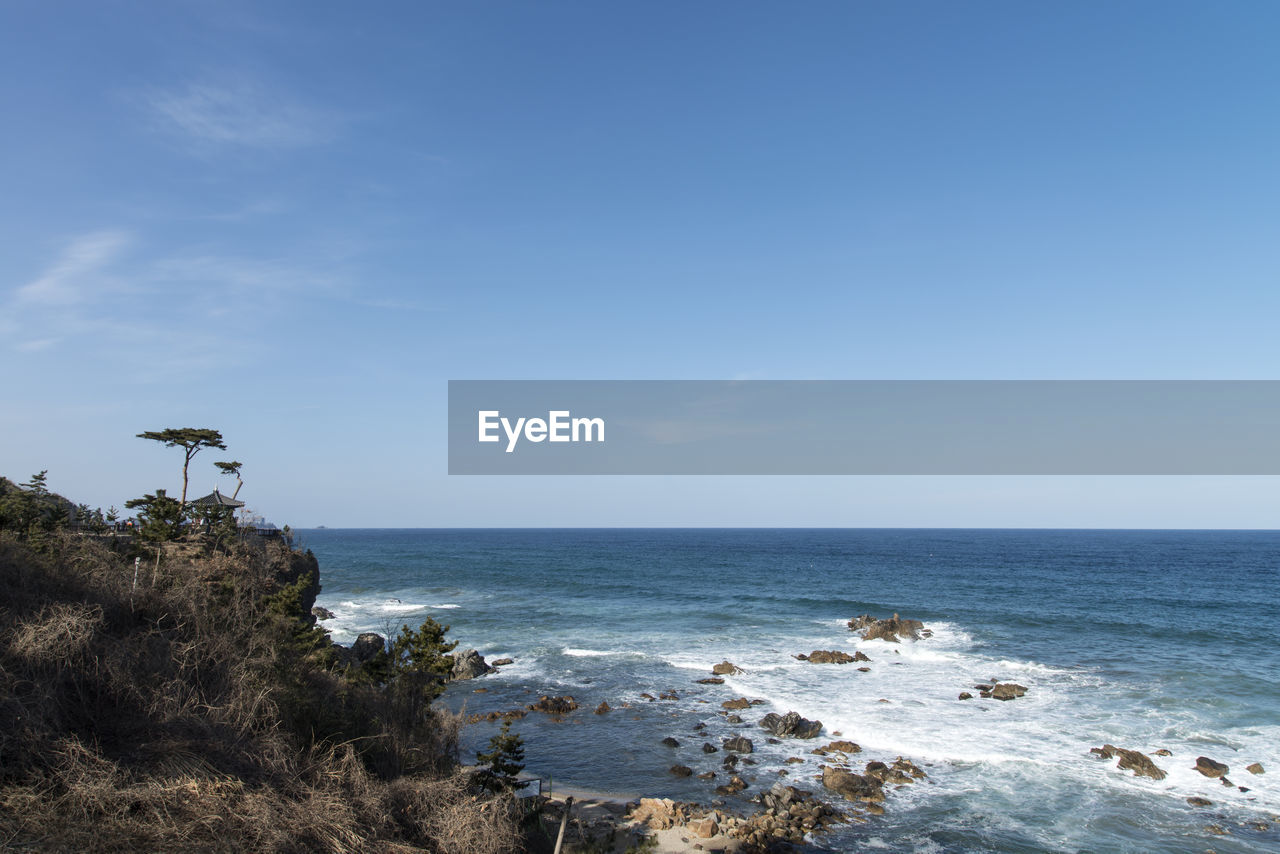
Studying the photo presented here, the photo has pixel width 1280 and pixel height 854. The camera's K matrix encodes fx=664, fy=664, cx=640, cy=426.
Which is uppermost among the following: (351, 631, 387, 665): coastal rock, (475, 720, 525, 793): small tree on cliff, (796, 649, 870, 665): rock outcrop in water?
(475, 720, 525, 793): small tree on cliff

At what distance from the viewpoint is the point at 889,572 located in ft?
284

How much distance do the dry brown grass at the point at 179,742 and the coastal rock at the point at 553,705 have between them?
516 inches

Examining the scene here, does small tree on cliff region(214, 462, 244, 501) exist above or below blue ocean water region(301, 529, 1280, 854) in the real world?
above

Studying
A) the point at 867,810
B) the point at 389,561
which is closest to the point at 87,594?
the point at 867,810

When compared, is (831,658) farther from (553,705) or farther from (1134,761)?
(553,705)

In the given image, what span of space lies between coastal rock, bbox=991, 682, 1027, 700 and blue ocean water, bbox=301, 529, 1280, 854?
20.6 inches

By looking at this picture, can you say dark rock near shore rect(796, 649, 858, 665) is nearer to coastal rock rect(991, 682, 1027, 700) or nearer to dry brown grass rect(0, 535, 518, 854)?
coastal rock rect(991, 682, 1027, 700)

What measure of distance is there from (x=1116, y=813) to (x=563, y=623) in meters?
36.7

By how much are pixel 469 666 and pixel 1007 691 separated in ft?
85.7

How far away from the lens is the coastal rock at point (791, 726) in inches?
1014

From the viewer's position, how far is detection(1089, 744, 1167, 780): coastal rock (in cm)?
2153

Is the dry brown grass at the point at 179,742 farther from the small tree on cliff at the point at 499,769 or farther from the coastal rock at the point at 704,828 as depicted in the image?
the coastal rock at the point at 704,828

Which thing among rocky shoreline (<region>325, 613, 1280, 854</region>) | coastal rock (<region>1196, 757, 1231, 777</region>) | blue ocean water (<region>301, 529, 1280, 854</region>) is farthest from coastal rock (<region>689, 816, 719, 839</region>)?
coastal rock (<region>1196, 757, 1231, 777</region>)

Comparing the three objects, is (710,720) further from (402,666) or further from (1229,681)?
(1229,681)
